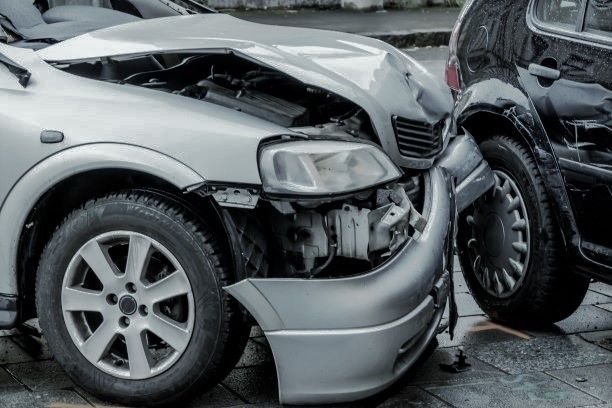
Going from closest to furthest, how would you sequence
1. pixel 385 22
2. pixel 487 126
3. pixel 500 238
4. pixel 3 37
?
1. pixel 3 37
2. pixel 500 238
3. pixel 487 126
4. pixel 385 22

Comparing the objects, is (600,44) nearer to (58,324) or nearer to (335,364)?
(335,364)

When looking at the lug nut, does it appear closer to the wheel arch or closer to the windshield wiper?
the wheel arch

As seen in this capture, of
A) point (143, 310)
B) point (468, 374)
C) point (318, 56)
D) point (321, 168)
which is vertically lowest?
point (468, 374)

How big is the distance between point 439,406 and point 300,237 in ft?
2.63

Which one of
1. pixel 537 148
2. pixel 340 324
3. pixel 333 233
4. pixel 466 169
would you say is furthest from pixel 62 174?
pixel 537 148

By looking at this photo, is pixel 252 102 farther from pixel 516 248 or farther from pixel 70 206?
pixel 516 248

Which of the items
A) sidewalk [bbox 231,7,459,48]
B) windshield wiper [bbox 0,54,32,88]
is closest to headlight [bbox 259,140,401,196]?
windshield wiper [bbox 0,54,32,88]

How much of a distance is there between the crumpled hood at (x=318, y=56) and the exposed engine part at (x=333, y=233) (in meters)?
0.34

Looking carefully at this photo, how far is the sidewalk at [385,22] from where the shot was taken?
17.0 metres

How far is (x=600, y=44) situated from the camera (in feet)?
17.0

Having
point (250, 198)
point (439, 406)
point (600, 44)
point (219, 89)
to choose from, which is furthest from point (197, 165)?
point (600, 44)

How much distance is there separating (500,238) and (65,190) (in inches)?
78.8

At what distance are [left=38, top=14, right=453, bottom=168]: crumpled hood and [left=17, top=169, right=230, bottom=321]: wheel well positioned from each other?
1.51 ft

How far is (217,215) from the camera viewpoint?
14.3 ft
